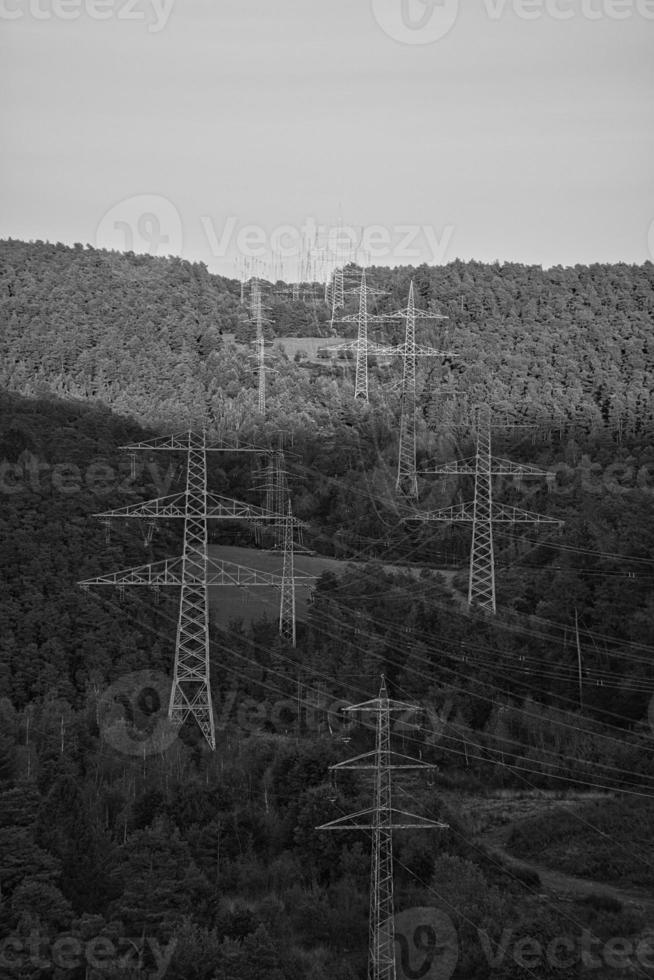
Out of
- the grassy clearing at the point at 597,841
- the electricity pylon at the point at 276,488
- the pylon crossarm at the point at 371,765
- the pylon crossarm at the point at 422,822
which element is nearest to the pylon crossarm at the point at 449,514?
the electricity pylon at the point at 276,488

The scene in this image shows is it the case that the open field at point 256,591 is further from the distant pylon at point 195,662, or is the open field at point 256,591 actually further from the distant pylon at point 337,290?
the distant pylon at point 337,290

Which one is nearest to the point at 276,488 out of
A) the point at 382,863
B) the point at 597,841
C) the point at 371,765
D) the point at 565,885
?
the point at 597,841

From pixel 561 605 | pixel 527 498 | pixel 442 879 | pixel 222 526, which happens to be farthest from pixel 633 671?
pixel 222 526

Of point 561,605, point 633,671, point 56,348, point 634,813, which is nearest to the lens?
point 634,813

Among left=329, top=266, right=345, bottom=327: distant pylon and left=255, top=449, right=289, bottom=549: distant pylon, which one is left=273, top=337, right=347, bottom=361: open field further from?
left=255, top=449, right=289, bottom=549: distant pylon

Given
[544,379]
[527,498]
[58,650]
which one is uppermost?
[544,379]

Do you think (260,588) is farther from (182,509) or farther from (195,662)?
(195,662)

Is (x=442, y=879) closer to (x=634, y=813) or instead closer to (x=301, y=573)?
(x=634, y=813)
